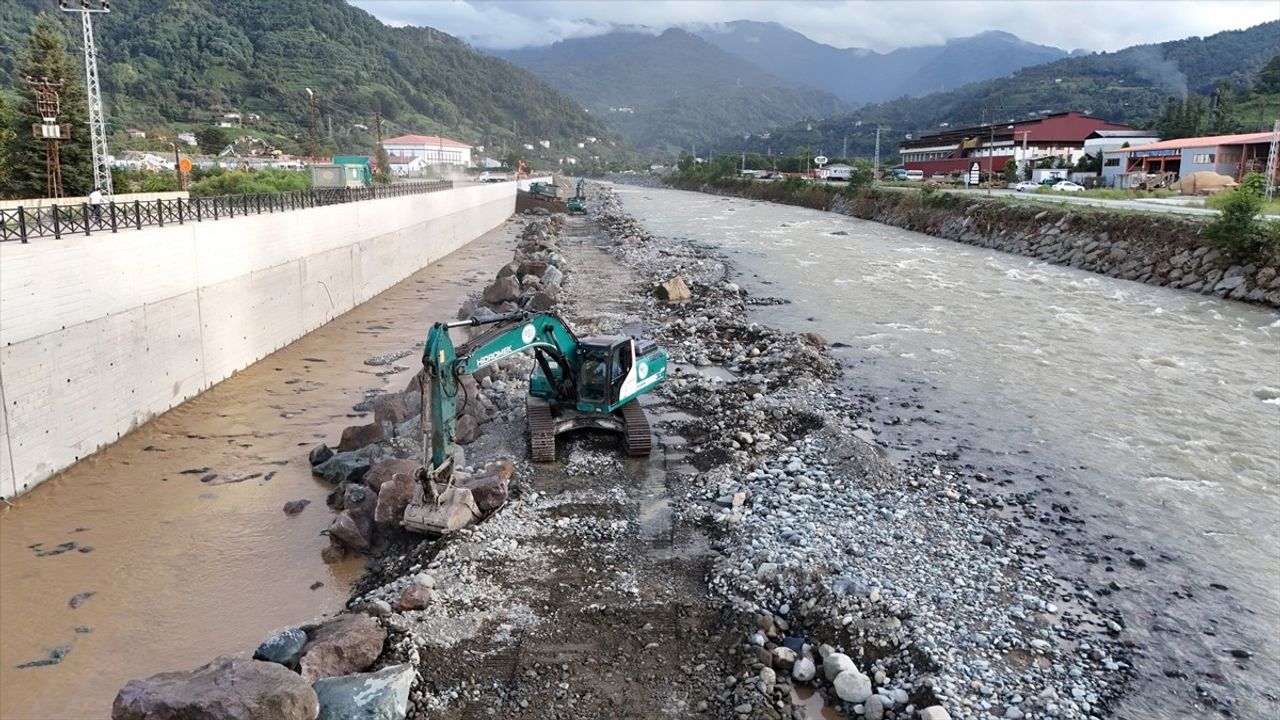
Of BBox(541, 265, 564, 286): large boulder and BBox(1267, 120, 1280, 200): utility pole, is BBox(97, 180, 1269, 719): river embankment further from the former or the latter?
BBox(1267, 120, 1280, 200): utility pole

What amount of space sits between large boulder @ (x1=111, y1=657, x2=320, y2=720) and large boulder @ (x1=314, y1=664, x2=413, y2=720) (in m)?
0.15

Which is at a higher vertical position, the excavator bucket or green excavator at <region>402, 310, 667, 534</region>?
green excavator at <region>402, 310, 667, 534</region>

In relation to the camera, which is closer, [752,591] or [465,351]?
[752,591]

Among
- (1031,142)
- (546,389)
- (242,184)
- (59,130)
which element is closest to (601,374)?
(546,389)

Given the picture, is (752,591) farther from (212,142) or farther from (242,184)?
(212,142)

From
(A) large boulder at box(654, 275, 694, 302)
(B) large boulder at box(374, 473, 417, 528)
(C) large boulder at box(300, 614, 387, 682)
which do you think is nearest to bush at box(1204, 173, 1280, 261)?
(A) large boulder at box(654, 275, 694, 302)

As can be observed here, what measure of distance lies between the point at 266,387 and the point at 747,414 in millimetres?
11103

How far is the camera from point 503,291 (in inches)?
1084

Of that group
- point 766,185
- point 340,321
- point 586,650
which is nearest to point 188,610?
point 586,650

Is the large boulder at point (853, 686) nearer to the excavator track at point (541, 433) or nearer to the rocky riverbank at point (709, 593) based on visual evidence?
the rocky riverbank at point (709, 593)

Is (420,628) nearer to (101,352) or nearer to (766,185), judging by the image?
(101,352)

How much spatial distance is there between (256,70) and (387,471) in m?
134

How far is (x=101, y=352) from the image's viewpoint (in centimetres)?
1412

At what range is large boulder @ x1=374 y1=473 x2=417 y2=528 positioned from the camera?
33.5 feet
